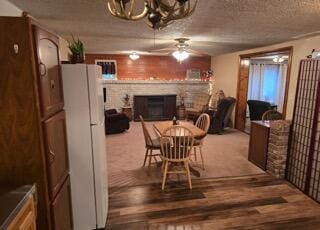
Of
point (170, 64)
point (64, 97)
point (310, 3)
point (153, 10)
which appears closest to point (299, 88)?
point (310, 3)

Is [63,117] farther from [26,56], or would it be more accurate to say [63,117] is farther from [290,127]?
[290,127]

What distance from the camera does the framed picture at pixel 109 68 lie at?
7.77 metres

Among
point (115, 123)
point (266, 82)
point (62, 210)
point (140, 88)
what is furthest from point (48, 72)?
point (266, 82)

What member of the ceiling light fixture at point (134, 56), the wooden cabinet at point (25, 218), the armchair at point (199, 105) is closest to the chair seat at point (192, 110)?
the armchair at point (199, 105)

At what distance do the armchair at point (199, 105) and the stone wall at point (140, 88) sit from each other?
21.5 inches

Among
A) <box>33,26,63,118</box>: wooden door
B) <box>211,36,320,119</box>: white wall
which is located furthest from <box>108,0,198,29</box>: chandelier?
<box>211,36,320,119</box>: white wall

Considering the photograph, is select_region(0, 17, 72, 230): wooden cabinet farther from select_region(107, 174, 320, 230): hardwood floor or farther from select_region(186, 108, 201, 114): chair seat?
select_region(186, 108, 201, 114): chair seat

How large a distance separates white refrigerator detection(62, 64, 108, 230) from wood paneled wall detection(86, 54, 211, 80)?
5.97 m

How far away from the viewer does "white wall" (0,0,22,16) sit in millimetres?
2039

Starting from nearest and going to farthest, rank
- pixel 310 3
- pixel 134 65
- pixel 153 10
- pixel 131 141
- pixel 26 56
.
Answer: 1. pixel 26 56
2. pixel 153 10
3. pixel 310 3
4. pixel 131 141
5. pixel 134 65

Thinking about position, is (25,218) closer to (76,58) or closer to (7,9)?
(76,58)

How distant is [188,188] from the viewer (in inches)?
123

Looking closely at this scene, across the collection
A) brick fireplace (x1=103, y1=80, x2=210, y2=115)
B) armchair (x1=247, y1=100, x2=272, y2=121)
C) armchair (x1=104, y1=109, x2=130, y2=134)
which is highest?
brick fireplace (x1=103, y1=80, x2=210, y2=115)

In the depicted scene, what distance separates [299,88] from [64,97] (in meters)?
3.10
